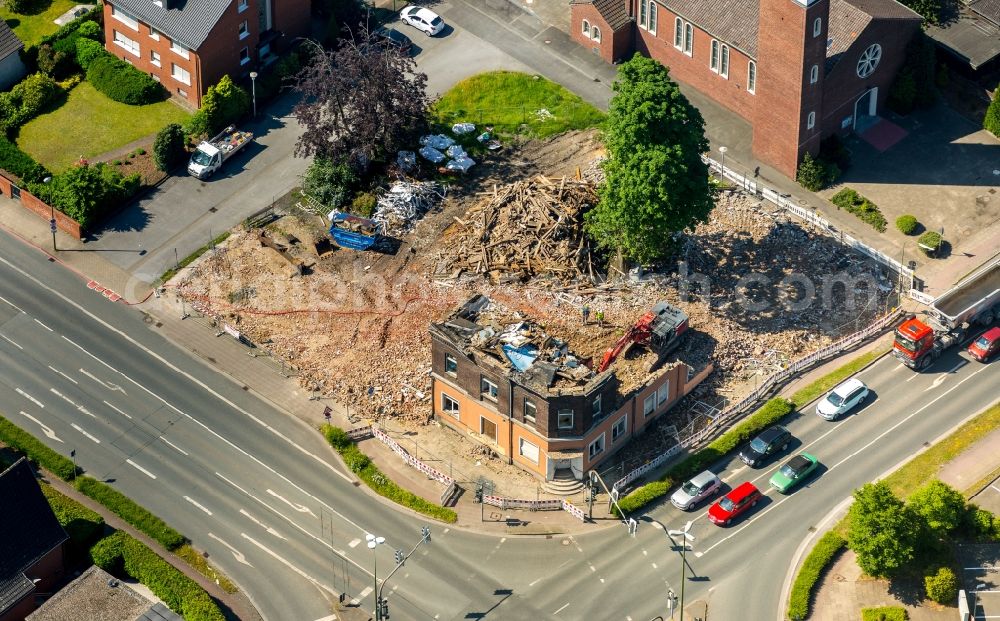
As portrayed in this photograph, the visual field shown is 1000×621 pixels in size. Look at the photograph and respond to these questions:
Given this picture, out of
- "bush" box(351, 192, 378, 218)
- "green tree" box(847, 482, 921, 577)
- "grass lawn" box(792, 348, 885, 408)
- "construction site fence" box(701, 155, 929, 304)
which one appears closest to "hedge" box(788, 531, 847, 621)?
"green tree" box(847, 482, 921, 577)

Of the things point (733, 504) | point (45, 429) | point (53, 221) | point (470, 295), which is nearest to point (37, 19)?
point (53, 221)

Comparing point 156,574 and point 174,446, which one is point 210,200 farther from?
point 156,574

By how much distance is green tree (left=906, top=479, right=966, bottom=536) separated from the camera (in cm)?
11869

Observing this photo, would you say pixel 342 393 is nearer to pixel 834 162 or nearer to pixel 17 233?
pixel 17 233

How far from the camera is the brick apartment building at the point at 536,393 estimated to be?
404ft

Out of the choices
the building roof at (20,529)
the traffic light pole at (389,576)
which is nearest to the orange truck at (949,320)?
the traffic light pole at (389,576)

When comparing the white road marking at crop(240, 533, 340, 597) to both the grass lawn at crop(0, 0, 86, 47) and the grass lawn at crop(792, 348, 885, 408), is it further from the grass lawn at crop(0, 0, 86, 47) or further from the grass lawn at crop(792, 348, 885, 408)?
the grass lawn at crop(0, 0, 86, 47)

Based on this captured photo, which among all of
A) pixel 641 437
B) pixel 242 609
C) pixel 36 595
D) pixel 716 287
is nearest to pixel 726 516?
pixel 641 437

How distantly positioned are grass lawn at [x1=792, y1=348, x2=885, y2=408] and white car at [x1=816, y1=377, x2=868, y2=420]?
1.12 m

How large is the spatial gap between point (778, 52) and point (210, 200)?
155 feet

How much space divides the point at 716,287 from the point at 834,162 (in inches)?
680

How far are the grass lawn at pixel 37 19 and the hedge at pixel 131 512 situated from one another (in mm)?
50725

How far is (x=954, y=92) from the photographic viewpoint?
153750 mm

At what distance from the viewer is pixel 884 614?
384 ft
